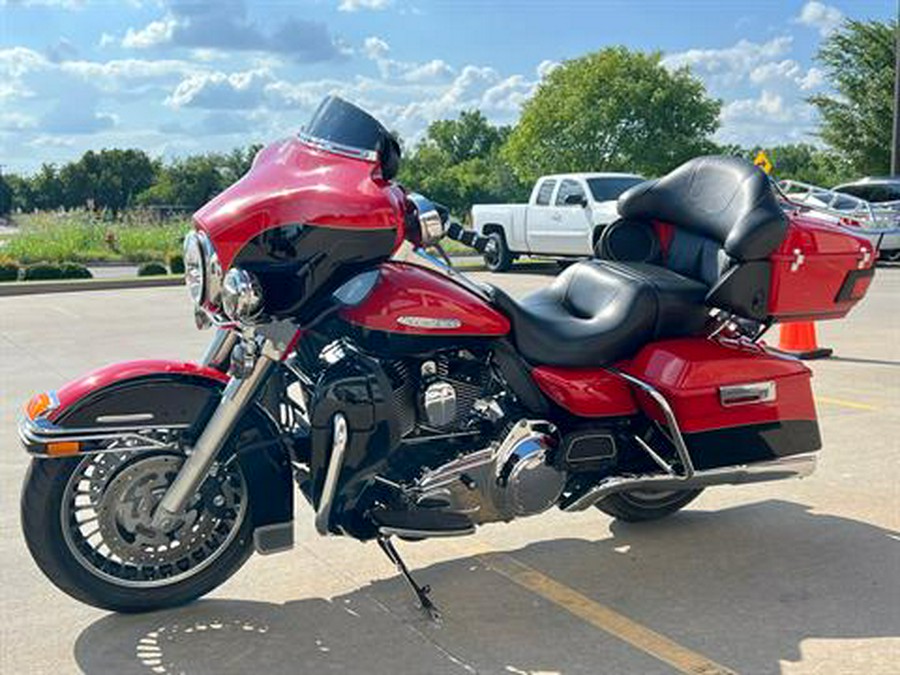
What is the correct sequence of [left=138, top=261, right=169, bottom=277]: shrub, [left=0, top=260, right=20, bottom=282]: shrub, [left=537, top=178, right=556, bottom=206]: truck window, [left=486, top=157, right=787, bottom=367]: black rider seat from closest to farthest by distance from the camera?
[left=486, top=157, right=787, bottom=367]: black rider seat
[left=0, top=260, right=20, bottom=282]: shrub
[left=537, top=178, right=556, bottom=206]: truck window
[left=138, top=261, right=169, bottom=277]: shrub

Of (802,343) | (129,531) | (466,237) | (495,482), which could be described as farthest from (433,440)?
(802,343)

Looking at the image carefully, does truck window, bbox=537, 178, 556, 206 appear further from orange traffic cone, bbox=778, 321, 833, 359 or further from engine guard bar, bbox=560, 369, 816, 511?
engine guard bar, bbox=560, 369, 816, 511

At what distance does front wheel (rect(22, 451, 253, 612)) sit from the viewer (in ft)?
11.8

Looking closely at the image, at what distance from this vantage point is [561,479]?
13.0 feet

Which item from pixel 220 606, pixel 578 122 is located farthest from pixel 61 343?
pixel 578 122

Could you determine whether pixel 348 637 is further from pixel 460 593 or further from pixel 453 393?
pixel 453 393

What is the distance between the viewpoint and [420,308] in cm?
365

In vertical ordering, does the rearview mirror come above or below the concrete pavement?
above

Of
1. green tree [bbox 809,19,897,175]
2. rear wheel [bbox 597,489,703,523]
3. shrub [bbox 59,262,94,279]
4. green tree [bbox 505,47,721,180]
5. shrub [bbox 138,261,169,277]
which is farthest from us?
green tree [bbox 505,47,721,180]

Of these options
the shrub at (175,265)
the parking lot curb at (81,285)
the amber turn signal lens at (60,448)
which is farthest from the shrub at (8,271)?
the amber turn signal lens at (60,448)

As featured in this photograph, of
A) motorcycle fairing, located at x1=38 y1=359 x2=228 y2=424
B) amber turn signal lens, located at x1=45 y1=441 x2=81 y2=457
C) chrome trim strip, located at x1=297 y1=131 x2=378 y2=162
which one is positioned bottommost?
amber turn signal lens, located at x1=45 y1=441 x2=81 y2=457

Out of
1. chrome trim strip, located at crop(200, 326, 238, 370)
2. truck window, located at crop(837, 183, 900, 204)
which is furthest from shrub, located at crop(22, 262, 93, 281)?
chrome trim strip, located at crop(200, 326, 238, 370)

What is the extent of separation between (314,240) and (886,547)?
2.89 meters

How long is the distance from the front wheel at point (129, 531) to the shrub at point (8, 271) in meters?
15.4
